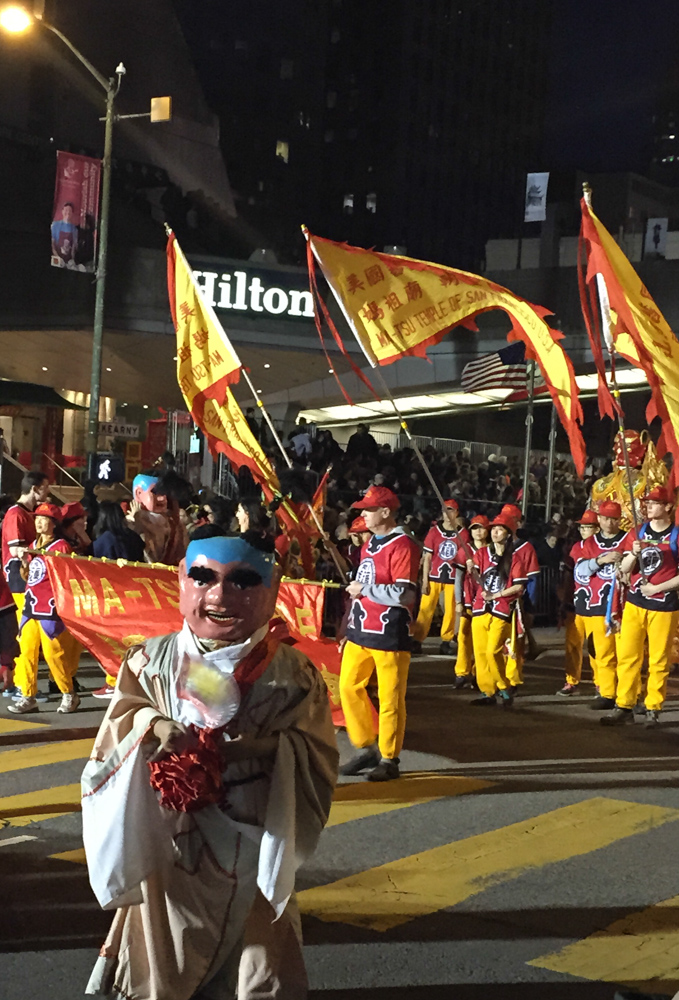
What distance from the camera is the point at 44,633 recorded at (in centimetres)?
1080

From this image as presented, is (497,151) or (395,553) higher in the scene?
(497,151)

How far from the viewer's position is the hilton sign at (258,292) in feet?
106

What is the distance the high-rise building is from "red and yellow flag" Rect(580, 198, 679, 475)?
3397 inches

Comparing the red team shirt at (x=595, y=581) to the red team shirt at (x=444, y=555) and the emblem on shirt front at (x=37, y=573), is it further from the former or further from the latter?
the emblem on shirt front at (x=37, y=573)

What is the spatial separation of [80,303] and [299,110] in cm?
7300

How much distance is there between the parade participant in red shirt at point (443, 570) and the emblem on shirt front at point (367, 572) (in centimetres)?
726

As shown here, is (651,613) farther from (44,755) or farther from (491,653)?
(44,755)

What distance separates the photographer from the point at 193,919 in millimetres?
3857

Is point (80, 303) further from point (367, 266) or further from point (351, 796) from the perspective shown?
point (351, 796)

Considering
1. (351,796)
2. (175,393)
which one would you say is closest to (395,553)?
(351,796)

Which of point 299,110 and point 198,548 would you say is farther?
point 299,110

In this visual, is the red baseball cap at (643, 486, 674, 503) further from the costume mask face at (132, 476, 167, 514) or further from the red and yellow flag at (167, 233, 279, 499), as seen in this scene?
the costume mask face at (132, 476, 167, 514)

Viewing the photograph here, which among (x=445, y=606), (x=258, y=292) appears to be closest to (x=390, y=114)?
(x=258, y=292)

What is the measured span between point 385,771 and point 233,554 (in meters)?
4.80
